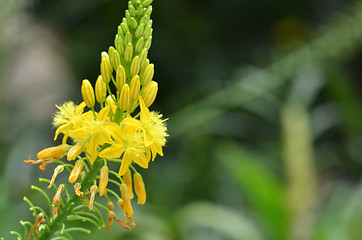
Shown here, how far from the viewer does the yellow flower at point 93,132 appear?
2.47 feet

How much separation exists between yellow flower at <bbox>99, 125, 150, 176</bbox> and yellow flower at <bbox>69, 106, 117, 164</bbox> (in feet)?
0.05

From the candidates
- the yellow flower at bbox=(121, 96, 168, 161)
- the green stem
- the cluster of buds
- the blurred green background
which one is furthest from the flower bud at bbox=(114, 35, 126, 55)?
the blurred green background

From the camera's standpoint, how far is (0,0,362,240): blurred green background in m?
2.92

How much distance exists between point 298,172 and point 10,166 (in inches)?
83.3

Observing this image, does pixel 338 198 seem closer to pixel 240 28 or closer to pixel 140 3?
pixel 240 28

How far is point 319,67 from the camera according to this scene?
375cm

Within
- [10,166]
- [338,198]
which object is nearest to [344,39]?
[338,198]

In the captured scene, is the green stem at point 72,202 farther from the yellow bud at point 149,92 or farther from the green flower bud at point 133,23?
the green flower bud at point 133,23

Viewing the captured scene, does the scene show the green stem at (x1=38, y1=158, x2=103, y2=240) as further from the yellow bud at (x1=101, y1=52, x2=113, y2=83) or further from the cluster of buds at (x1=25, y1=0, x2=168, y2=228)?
the yellow bud at (x1=101, y1=52, x2=113, y2=83)

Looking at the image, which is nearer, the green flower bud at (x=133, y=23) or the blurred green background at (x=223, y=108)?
the green flower bud at (x=133, y=23)

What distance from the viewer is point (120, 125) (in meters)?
0.79

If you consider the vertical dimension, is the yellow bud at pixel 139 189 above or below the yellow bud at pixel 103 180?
above

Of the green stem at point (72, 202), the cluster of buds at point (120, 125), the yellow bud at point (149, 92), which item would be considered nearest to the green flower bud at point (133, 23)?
the cluster of buds at point (120, 125)

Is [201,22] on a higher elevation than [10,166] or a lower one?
higher
